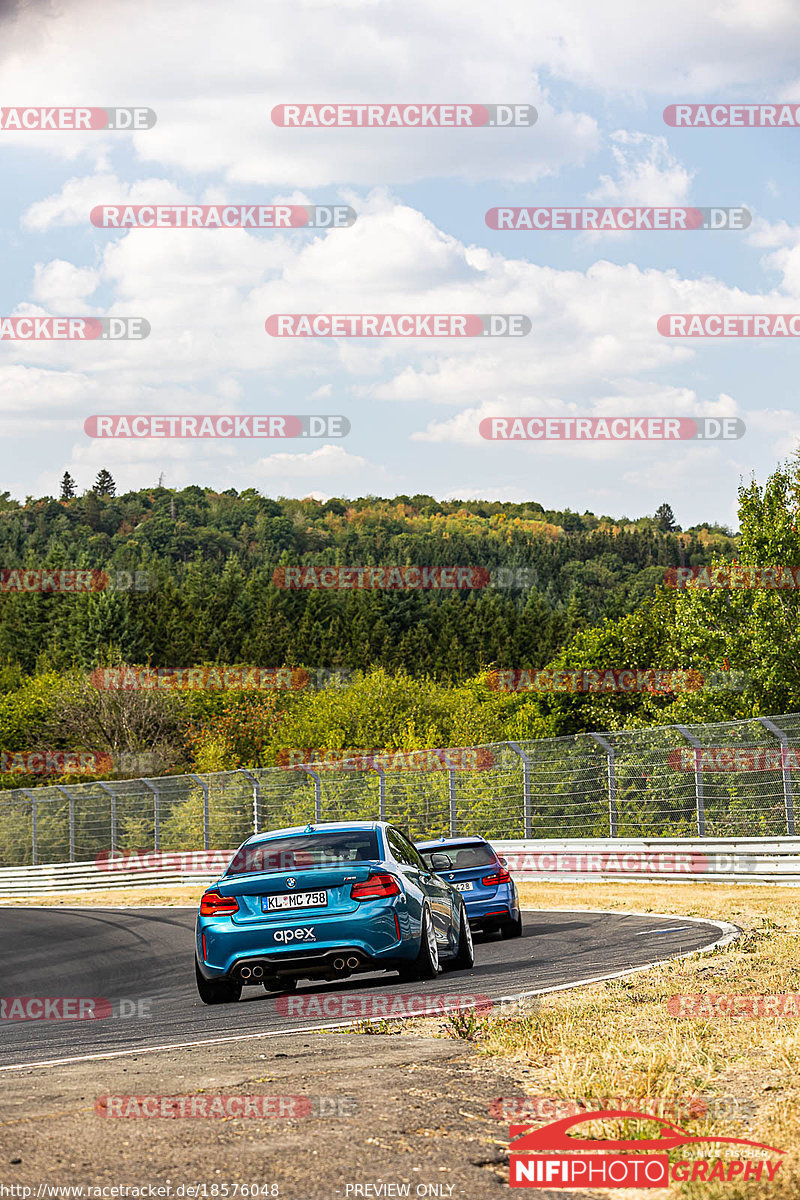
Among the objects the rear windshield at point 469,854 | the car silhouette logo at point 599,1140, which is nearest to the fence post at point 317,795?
the rear windshield at point 469,854

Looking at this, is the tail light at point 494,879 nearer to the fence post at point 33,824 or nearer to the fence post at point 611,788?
the fence post at point 611,788

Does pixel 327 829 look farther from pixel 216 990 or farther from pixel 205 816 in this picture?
pixel 205 816

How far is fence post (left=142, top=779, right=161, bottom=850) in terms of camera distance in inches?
1362

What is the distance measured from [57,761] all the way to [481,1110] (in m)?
80.5

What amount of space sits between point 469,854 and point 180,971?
3.64 metres

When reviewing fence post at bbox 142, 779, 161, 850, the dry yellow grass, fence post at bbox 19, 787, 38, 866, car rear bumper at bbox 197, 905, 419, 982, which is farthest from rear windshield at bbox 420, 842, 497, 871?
fence post at bbox 19, 787, 38, 866

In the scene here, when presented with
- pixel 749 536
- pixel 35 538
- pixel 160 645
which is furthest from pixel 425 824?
pixel 35 538

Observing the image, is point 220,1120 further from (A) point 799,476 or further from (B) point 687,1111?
(A) point 799,476

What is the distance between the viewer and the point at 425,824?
28.8 m

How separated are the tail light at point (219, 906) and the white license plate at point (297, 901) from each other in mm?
284

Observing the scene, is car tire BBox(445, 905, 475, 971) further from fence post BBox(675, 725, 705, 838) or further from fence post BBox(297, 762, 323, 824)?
fence post BBox(297, 762, 323, 824)

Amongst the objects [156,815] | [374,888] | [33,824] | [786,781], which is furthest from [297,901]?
[33,824]

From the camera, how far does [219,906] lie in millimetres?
10922

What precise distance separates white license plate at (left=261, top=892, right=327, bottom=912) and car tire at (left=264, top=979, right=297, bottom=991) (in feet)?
1.98
